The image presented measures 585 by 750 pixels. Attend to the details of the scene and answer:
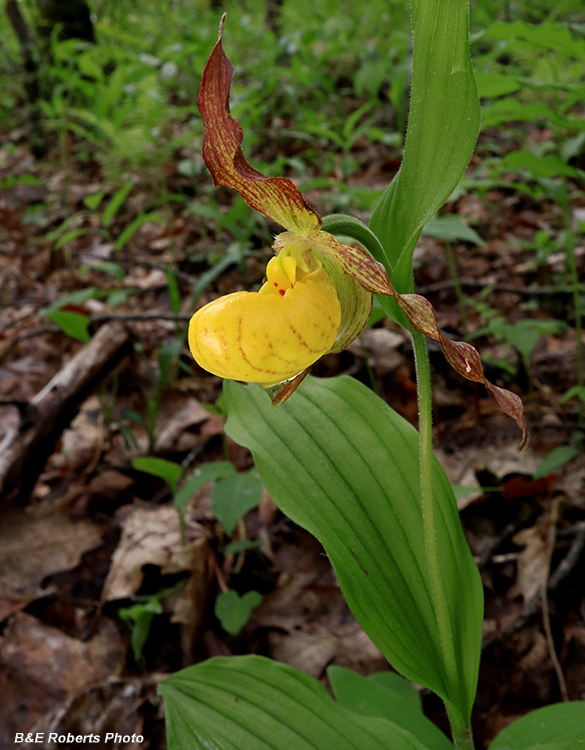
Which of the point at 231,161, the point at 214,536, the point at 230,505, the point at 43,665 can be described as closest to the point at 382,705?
the point at 230,505

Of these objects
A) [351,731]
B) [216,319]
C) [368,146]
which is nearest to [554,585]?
[351,731]

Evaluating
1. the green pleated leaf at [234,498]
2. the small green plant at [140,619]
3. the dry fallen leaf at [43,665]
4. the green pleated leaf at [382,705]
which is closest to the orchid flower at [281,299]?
the green pleated leaf at [234,498]

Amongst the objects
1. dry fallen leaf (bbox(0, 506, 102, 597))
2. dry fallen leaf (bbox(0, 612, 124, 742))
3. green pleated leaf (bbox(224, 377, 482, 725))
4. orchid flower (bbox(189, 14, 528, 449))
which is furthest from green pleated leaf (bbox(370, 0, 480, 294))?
dry fallen leaf (bbox(0, 506, 102, 597))

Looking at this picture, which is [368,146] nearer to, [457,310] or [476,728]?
[457,310]

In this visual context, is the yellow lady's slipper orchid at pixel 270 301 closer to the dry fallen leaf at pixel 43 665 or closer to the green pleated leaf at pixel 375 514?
the green pleated leaf at pixel 375 514

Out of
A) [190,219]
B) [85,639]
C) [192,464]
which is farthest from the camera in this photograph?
[190,219]

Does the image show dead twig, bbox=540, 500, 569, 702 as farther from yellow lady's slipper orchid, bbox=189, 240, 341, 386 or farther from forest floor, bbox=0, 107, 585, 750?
yellow lady's slipper orchid, bbox=189, 240, 341, 386
